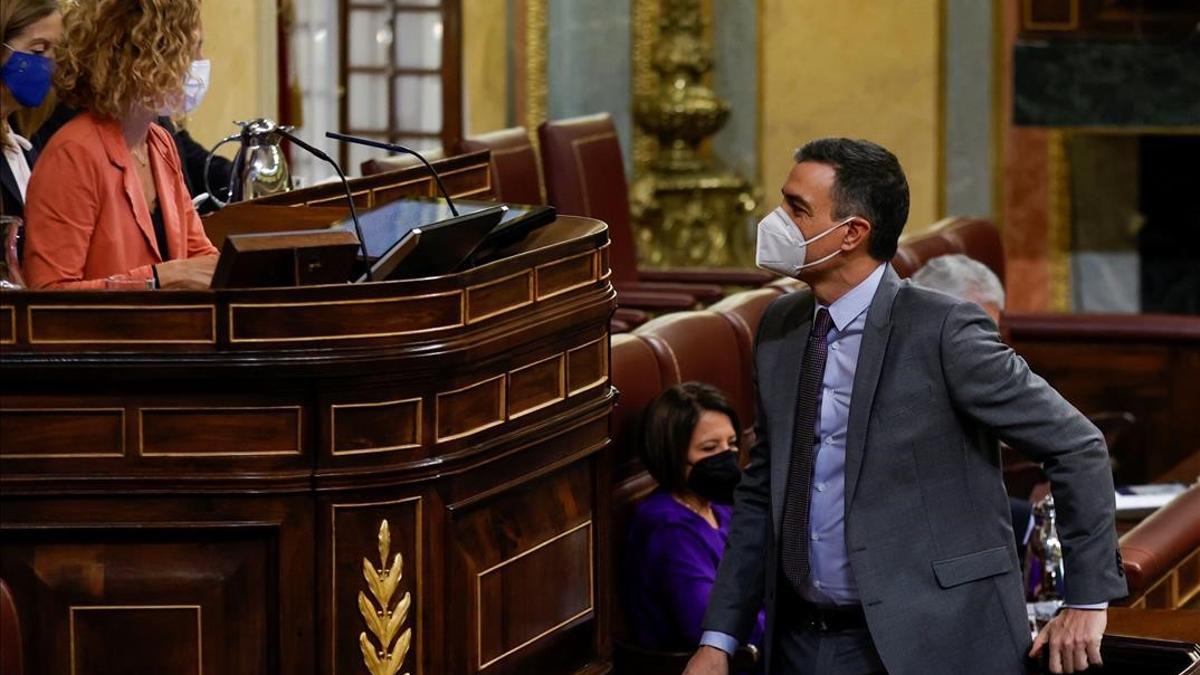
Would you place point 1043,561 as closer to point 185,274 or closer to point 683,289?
point 185,274

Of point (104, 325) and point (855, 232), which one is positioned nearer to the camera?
point (104, 325)

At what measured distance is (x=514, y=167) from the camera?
6449 mm

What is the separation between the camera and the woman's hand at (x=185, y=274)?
2990mm

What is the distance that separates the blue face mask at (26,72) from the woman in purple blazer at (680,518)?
4.39 feet

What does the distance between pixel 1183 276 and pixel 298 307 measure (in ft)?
23.9

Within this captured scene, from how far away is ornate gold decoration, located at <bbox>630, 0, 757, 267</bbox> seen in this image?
9172 mm

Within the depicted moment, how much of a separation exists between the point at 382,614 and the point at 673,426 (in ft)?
3.98

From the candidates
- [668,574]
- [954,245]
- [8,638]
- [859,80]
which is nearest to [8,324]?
[8,638]

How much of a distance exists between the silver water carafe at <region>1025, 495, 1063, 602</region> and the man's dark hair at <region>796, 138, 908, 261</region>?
1.55 meters

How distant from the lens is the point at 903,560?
2992 millimetres

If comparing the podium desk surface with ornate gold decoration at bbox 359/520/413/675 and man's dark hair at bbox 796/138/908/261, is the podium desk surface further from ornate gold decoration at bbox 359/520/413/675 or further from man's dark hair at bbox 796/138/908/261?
ornate gold decoration at bbox 359/520/413/675

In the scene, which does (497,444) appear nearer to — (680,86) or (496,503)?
(496,503)

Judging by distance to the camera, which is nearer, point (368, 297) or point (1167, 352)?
point (368, 297)

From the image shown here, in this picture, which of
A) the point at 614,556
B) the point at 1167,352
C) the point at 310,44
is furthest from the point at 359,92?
the point at 614,556
